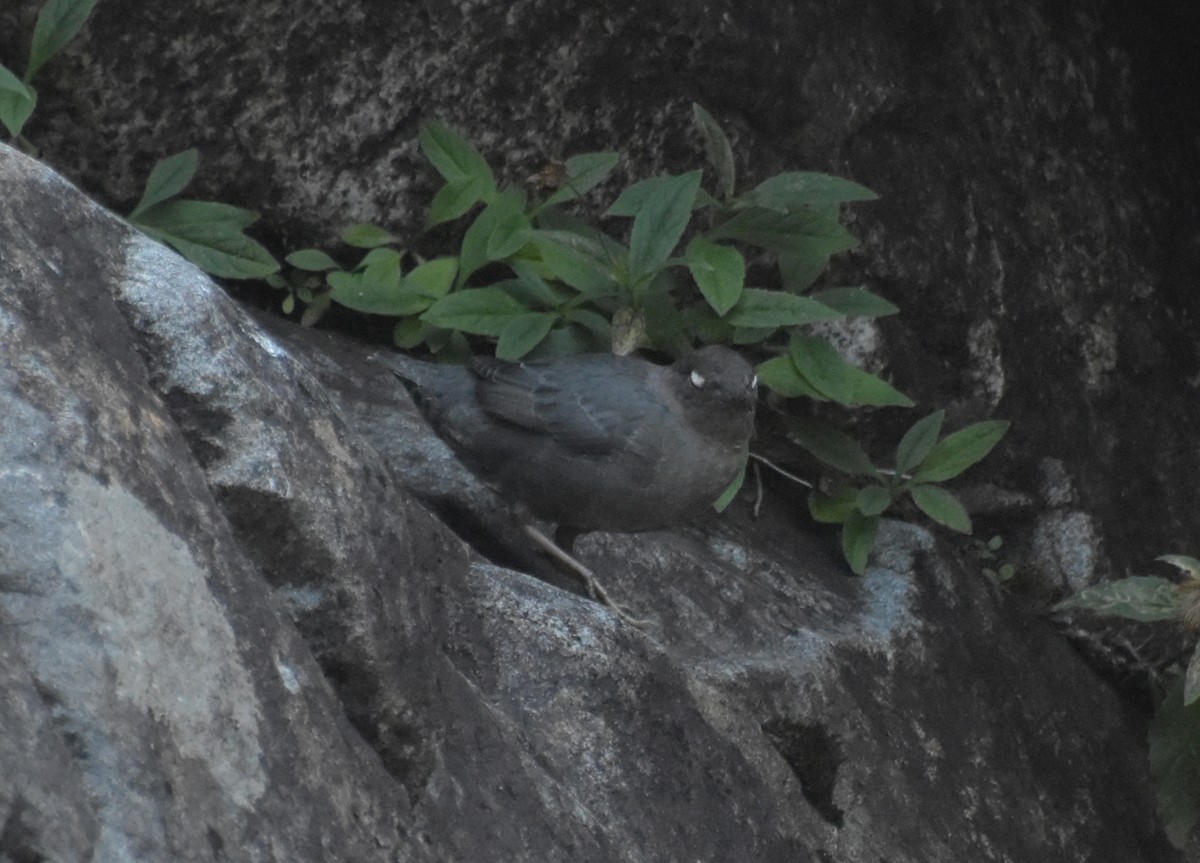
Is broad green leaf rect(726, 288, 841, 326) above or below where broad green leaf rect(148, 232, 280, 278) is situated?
above

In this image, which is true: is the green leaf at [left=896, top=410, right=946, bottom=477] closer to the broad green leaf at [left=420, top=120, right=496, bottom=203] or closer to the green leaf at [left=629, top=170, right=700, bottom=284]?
the green leaf at [left=629, top=170, right=700, bottom=284]

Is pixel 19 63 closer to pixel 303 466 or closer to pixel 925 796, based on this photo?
pixel 303 466

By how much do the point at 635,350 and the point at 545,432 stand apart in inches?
23.5

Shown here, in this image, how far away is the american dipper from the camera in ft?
13.9

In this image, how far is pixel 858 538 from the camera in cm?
486

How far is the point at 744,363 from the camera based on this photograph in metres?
4.39

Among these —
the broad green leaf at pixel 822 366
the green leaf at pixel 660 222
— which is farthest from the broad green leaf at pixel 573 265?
the broad green leaf at pixel 822 366

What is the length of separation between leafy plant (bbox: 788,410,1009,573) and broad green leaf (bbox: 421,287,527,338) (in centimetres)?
102

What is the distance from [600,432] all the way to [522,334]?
389 millimetres

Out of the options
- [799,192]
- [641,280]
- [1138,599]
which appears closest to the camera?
[1138,599]

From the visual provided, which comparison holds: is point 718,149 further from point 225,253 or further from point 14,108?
point 14,108

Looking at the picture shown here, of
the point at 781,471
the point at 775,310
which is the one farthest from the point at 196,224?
the point at 781,471

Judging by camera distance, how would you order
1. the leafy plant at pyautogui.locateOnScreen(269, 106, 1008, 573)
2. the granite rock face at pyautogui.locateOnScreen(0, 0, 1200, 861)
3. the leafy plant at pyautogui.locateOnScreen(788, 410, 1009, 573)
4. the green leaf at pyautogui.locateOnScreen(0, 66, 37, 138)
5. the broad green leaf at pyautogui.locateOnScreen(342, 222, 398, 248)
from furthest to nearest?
the leafy plant at pyautogui.locateOnScreen(788, 410, 1009, 573), the broad green leaf at pyautogui.locateOnScreen(342, 222, 398, 248), the leafy plant at pyautogui.locateOnScreen(269, 106, 1008, 573), the green leaf at pyautogui.locateOnScreen(0, 66, 37, 138), the granite rock face at pyautogui.locateOnScreen(0, 0, 1200, 861)

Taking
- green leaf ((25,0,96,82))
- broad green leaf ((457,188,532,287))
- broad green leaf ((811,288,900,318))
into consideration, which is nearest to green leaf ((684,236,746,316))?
broad green leaf ((811,288,900,318))
